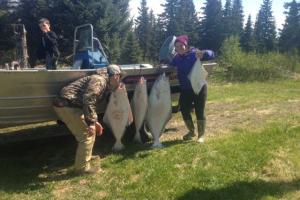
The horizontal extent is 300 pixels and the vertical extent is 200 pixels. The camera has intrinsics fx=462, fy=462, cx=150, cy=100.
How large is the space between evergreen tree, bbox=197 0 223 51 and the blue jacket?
5211 cm

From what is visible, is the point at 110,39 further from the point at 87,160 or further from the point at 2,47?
the point at 87,160

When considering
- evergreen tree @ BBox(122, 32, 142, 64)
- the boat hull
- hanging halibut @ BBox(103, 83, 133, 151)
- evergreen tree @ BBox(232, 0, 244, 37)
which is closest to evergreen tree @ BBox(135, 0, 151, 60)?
evergreen tree @ BBox(232, 0, 244, 37)

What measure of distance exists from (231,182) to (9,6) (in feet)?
115

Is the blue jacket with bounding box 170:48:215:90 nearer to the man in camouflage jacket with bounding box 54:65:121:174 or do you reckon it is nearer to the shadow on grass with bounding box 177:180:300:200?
the man in camouflage jacket with bounding box 54:65:121:174

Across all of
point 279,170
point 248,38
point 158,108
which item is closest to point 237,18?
point 248,38

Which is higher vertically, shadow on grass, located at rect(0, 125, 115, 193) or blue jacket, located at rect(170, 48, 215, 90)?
blue jacket, located at rect(170, 48, 215, 90)

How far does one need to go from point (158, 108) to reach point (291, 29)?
197 feet

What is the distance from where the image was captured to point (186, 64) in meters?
7.95

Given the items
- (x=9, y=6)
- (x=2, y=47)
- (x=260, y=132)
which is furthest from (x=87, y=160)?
(x=9, y=6)

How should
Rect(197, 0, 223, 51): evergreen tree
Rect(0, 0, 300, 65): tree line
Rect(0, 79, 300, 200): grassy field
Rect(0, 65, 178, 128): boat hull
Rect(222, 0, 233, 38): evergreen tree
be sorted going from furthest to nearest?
Rect(222, 0, 233, 38): evergreen tree, Rect(197, 0, 223, 51): evergreen tree, Rect(0, 0, 300, 65): tree line, Rect(0, 65, 178, 128): boat hull, Rect(0, 79, 300, 200): grassy field

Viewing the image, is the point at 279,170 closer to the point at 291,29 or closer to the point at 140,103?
the point at 140,103

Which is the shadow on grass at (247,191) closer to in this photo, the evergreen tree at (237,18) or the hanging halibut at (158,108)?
the hanging halibut at (158,108)

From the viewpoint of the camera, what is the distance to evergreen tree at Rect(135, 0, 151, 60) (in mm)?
59225

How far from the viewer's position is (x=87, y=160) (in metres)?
6.82
